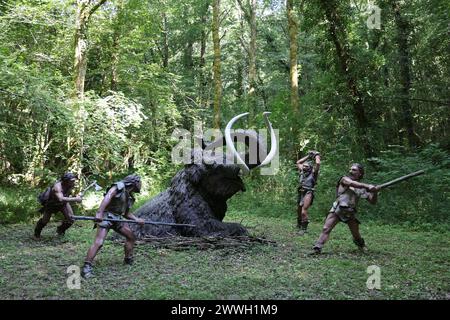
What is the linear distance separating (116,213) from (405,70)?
34.9 feet

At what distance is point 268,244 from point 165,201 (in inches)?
80.4

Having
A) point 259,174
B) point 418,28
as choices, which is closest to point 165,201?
point 259,174

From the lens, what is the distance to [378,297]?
15.1ft

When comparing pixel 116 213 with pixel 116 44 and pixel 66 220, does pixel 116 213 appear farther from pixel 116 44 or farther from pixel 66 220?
pixel 116 44

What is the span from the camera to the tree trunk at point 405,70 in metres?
12.9

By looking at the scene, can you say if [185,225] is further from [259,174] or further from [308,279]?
[259,174]

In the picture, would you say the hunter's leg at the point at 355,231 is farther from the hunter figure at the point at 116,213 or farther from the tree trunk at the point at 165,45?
the tree trunk at the point at 165,45

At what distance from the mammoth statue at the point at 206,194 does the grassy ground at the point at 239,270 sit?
0.64 metres

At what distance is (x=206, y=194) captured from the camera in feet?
25.8

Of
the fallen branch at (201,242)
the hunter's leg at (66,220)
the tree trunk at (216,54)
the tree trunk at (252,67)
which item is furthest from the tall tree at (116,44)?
the fallen branch at (201,242)

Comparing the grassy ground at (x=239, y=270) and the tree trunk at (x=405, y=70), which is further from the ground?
the tree trunk at (x=405, y=70)

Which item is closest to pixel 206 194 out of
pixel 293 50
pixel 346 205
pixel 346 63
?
pixel 346 205

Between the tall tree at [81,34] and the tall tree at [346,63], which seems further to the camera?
the tall tree at [346,63]

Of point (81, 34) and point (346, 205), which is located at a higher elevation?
point (81, 34)
